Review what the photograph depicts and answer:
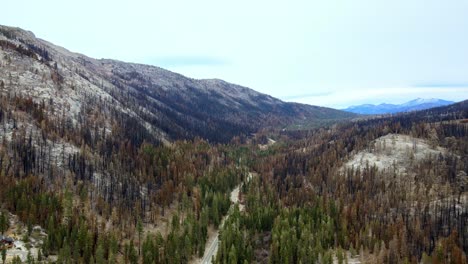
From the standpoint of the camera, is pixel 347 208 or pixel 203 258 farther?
pixel 347 208

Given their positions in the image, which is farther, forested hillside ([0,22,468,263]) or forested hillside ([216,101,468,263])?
forested hillside ([216,101,468,263])

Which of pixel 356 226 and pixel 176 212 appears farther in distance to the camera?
pixel 176 212

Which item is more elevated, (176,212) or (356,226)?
(356,226)

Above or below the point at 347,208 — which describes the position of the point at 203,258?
below

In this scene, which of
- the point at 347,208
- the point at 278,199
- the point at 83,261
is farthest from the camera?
the point at 278,199

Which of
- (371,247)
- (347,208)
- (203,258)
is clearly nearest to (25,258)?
(203,258)

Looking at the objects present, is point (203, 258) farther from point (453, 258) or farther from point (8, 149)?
point (8, 149)

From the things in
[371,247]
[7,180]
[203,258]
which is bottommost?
[203,258]

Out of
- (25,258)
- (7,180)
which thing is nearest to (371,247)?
(25,258)

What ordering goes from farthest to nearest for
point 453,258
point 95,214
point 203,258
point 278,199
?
point 278,199 → point 95,214 → point 203,258 → point 453,258

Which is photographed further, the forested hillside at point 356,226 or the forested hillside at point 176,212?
the forested hillside at point 356,226
